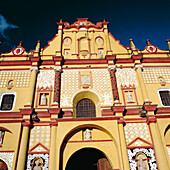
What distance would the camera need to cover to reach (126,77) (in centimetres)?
1523

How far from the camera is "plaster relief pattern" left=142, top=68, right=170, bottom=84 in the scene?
49.4 feet

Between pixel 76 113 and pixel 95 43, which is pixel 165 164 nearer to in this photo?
pixel 76 113

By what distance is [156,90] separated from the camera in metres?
14.5

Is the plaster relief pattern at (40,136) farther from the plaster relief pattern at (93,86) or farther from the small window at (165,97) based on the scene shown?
the small window at (165,97)

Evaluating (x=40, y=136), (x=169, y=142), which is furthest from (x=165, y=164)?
(x=40, y=136)

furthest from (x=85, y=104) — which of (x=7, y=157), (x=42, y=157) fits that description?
(x=7, y=157)

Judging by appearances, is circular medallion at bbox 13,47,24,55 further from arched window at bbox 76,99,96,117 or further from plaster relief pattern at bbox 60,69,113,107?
arched window at bbox 76,99,96,117

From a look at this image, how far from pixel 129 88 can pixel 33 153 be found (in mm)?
8453

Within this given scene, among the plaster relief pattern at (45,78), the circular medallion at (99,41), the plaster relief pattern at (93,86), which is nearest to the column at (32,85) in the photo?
the plaster relief pattern at (45,78)

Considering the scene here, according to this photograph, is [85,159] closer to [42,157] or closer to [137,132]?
[42,157]

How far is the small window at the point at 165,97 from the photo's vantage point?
14.1m

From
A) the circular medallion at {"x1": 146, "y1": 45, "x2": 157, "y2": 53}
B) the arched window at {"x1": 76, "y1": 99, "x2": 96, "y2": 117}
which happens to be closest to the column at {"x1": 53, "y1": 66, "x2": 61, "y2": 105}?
the arched window at {"x1": 76, "y1": 99, "x2": 96, "y2": 117}

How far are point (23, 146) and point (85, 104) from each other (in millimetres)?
5518

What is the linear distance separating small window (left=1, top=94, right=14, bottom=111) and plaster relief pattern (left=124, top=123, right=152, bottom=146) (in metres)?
8.63
